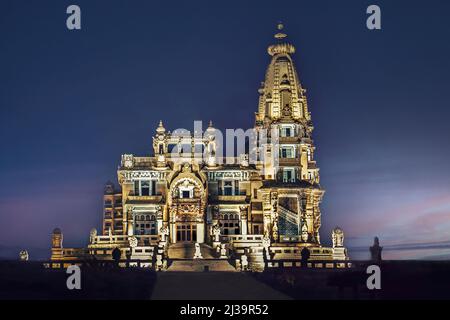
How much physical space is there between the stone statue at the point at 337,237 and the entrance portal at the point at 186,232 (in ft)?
38.2

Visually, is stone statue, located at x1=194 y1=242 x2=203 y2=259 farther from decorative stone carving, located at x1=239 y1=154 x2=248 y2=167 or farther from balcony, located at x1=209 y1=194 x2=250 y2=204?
decorative stone carving, located at x1=239 y1=154 x2=248 y2=167

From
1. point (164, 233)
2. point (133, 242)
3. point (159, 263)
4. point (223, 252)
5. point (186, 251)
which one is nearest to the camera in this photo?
point (159, 263)

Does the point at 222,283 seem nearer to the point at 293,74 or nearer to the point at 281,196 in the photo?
the point at 281,196

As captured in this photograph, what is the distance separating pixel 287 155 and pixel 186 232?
1192 centimetres

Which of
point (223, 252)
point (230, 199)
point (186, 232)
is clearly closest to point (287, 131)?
point (230, 199)

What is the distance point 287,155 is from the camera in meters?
82.9

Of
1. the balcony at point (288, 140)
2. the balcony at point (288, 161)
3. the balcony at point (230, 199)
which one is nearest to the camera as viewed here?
the balcony at point (230, 199)

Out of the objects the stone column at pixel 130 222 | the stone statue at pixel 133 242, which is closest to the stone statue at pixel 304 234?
the stone column at pixel 130 222

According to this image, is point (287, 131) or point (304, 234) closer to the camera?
point (304, 234)

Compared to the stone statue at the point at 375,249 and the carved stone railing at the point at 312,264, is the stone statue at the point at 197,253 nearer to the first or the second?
the carved stone railing at the point at 312,264

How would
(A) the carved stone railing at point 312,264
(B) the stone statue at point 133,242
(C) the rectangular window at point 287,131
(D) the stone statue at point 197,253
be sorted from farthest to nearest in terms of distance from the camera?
1. (C) the rectangular window at point 287,131
2. (B) the stone statue at point 133,242
3. (D) the stone statue at point 197,253
4. (A) the carved stone railing at point 312,264

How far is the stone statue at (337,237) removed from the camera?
7544cm

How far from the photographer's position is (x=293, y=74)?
86438 mm

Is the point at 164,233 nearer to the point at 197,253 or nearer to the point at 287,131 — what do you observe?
the point at 197,253
